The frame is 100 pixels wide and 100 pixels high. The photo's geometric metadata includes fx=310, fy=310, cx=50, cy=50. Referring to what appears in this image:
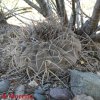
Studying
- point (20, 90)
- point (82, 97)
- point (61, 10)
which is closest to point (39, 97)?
point (20, 90)

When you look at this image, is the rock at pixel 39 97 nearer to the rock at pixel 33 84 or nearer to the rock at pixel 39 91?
the rock at pixel 39 91

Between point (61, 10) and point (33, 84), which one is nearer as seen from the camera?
point (33, 84)

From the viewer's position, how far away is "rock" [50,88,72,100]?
224 cm

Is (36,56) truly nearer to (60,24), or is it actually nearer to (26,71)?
(26,71)

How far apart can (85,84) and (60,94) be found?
0.20 meters

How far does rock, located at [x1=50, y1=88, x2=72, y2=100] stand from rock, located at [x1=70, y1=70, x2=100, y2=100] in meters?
0.06

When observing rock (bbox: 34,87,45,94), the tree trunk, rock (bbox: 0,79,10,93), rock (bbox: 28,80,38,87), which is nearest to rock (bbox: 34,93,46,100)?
rock (bbox: 34,87,45,94)

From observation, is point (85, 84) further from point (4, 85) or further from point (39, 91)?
point (4, 85)

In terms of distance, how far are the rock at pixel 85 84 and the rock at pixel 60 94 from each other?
64 mm

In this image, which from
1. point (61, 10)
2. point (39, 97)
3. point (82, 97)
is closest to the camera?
point (82, 97)

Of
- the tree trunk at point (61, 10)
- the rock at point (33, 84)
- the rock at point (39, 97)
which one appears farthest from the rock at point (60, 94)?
the tree trunk at point (61, 10)

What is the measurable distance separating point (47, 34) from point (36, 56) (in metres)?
0.29

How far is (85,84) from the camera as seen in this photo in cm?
226

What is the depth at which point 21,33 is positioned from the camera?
2.83 meters
